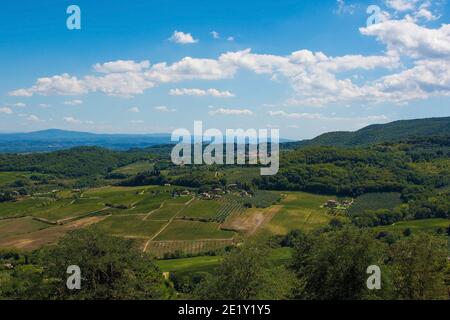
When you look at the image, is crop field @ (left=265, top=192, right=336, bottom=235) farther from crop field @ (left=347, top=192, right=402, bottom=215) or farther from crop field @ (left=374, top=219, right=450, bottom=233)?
crop field @ (left=374, top=219, right=450, bottom=233)

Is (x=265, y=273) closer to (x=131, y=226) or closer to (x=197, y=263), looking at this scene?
(x=197, y=263)

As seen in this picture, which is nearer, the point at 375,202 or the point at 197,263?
the point at 197,263

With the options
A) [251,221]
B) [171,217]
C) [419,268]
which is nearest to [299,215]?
[251,221]
